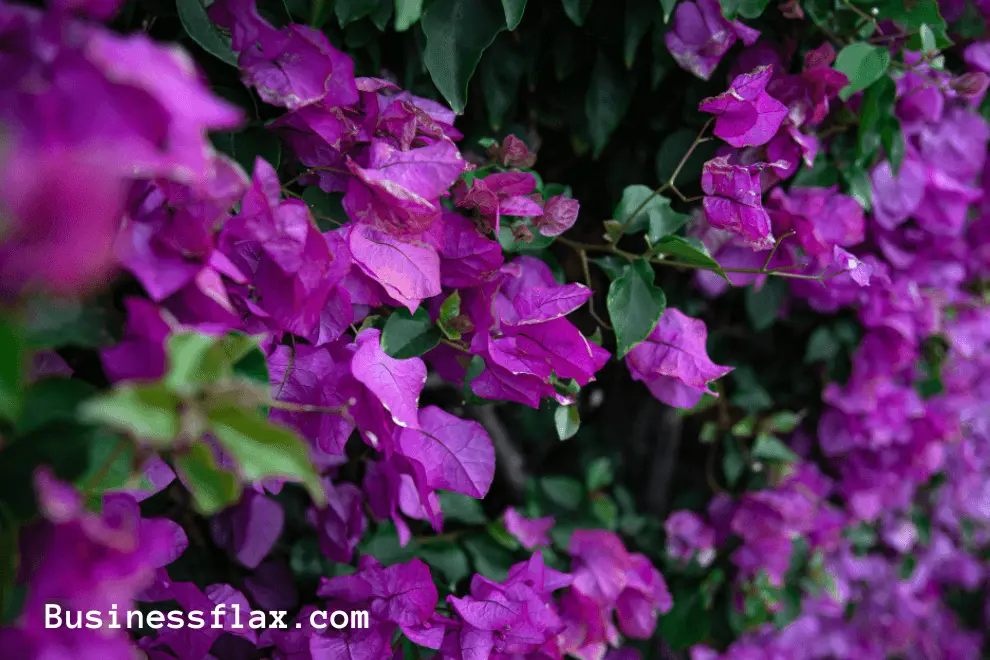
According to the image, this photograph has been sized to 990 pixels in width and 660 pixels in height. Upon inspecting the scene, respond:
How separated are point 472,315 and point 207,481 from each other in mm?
238

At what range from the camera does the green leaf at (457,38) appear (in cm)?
53

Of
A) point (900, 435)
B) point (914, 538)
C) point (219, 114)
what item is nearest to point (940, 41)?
point (900, 435)

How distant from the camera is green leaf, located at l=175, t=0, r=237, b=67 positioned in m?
0.48

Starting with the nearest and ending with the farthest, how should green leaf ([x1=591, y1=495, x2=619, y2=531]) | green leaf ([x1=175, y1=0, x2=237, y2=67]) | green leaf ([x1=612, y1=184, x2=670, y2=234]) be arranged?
1. green leaf ([x1=175, y1=0, x2=237, y2=67])
2. green leaf ([x1=612, y1=184, x2=670, y2=234])
3. green leaf ([x1=591, y1=495, x2=619, y2=531])

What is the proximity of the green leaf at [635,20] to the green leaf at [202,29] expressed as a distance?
13.0 inches

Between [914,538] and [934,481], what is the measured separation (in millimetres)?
92

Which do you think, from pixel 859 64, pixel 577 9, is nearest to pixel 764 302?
pixel 859 64

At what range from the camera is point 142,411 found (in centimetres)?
29

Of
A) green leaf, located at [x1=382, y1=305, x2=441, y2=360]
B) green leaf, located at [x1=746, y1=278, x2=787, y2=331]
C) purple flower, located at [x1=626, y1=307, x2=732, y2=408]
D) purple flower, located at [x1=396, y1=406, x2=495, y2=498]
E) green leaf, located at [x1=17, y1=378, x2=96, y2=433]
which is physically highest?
green leaf, located at [x1=17, y1=378, x2=96, y2=433]

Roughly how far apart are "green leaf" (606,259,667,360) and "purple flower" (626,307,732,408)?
3cm

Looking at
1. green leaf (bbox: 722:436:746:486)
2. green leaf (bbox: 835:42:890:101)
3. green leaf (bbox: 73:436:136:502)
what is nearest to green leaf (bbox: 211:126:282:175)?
green leaf (bbox: 73:436:136:502)

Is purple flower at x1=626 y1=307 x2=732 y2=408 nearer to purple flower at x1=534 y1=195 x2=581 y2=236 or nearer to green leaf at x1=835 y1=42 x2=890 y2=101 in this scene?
purple flower at x1=534 y1=195 x2=581 y2=236

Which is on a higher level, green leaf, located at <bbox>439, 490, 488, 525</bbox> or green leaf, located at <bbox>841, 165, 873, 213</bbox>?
green leaf, located at <bbox>841, 165, 873, 213</bbox>

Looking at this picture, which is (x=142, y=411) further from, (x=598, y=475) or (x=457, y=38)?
(x=598, y=475)
